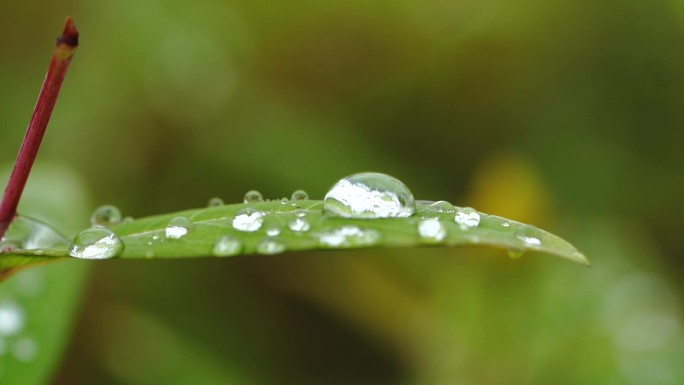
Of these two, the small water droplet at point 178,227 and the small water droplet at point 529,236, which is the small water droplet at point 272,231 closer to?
the small water droplet at point 178,227

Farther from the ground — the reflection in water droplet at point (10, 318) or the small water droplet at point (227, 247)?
the small water droplet at point (227, 247)

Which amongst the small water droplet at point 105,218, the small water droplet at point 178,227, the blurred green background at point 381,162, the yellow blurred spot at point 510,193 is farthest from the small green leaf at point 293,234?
the yellow blurred spot at point 510,193

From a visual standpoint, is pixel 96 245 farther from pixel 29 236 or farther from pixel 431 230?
pixel 431 230

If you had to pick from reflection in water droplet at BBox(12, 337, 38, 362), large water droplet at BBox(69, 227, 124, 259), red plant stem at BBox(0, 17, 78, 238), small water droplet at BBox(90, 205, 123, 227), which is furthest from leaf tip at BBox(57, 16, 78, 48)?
reflection in water droplet at BBox(12, 337, 38, 362)

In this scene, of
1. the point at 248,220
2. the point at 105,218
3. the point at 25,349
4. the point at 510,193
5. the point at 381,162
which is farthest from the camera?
the point at 381,162

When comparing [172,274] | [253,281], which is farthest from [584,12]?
[172,274]

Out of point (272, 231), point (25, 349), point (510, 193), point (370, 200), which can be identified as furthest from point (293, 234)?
point (510, 193)

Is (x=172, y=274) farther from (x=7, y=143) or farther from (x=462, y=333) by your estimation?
(x=462, y=333)
